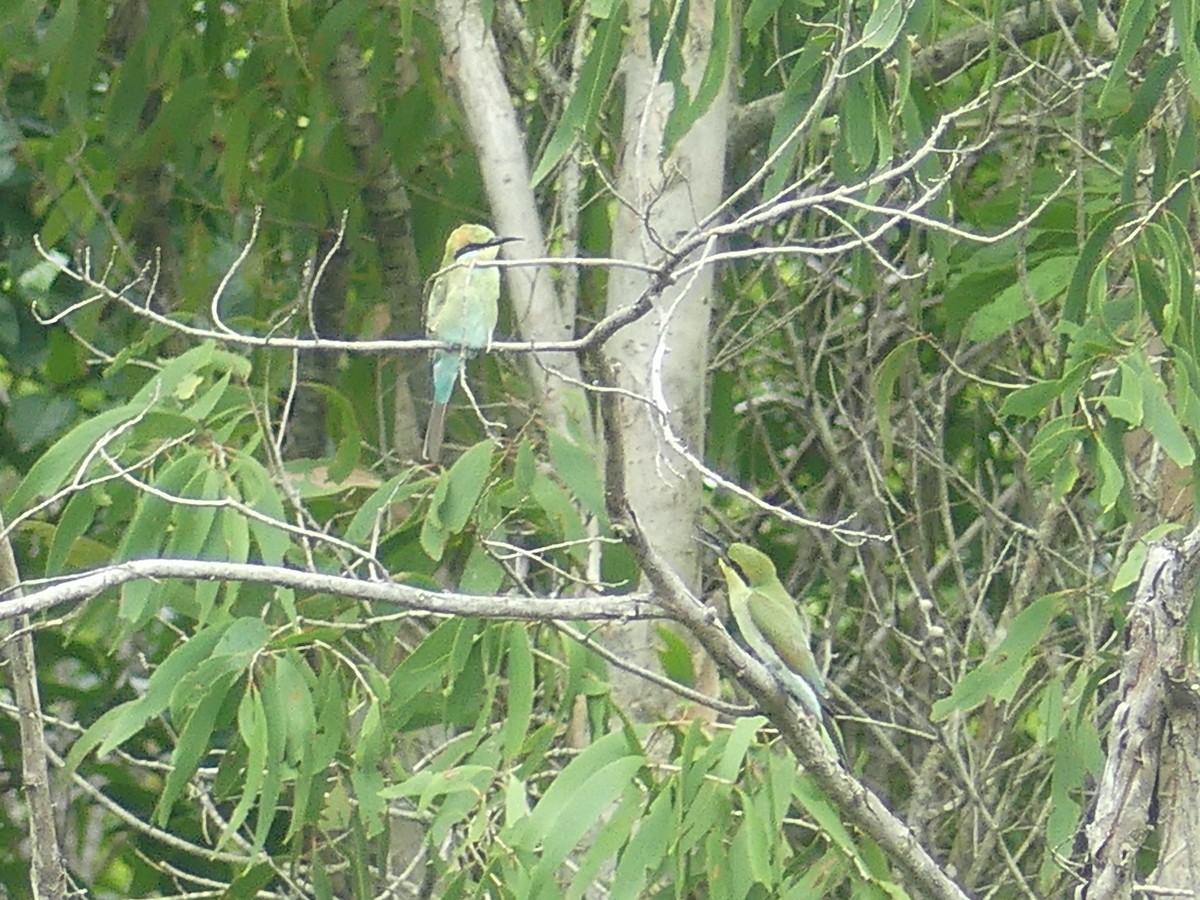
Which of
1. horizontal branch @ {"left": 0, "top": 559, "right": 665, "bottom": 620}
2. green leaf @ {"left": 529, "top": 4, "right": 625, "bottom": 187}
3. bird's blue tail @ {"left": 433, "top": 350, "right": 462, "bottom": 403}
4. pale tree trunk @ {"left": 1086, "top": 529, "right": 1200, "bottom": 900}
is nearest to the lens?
horizontal branch @ {"left": 0, "top": 559, "right": 665, "bottom": 620}

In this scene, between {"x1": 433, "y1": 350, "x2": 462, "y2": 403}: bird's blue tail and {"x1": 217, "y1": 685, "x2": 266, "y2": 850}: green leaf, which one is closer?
{"x1": 217, "y1": 685, "x2": 266, "y2": 850}: green leaf

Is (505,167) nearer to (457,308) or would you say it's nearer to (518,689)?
(457,308)

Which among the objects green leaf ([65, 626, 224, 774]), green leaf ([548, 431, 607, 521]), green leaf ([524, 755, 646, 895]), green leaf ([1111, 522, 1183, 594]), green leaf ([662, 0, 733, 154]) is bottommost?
green leaf ([524, 755, 646, 895])

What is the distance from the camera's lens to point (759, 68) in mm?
3418

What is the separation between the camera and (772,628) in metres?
2.52

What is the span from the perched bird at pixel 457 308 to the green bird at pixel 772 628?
64 centimetres

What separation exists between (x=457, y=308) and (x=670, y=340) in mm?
389

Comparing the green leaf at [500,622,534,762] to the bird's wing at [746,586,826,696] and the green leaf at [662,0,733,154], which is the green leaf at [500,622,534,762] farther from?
the green leaf at [662,0,733,154]

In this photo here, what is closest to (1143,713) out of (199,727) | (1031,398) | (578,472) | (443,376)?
(1031,398)

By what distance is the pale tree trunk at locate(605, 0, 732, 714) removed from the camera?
286 cm

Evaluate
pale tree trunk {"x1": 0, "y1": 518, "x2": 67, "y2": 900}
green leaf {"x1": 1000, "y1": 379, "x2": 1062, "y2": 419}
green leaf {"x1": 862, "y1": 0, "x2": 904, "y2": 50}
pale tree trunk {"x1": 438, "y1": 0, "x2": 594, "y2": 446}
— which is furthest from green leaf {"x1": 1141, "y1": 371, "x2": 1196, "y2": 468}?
pale tree trunk {"x1": 0, "y1": 518, "x2": 67, "y2": 900}

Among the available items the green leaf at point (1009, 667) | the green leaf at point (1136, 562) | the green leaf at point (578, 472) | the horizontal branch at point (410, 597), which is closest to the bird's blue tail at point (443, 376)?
the green leaf at point (578, 472)

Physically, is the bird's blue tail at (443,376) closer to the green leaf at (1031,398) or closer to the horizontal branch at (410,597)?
the green leaf at (1031,398)

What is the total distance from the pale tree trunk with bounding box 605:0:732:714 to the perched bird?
0.81 feet
